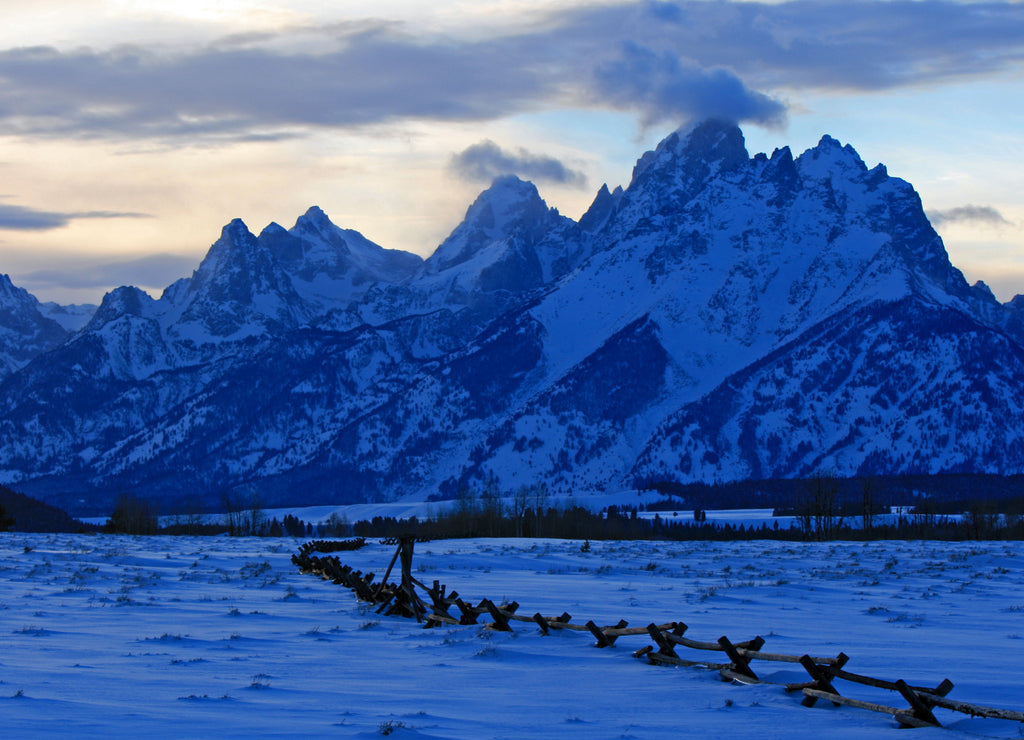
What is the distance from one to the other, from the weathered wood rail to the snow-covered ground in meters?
0.30

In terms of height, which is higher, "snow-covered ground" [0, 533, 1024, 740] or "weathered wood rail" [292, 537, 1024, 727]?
"weathered wood rail" [292, 537, 1024, 727]

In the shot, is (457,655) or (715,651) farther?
(457,655)

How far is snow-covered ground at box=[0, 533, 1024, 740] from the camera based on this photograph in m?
17.5

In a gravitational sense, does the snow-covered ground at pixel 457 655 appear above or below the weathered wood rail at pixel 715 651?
below

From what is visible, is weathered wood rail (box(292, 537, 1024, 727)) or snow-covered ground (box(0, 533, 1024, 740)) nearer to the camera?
weathered wood rail (box(292, 537, 1024, 727))

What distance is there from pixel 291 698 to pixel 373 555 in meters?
42.8

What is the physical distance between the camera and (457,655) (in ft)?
81.6

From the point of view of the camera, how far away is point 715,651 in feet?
74.5

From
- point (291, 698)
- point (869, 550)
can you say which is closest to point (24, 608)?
point (291, 698)

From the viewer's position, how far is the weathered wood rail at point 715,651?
56.7 ft

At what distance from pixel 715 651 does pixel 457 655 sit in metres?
5.36

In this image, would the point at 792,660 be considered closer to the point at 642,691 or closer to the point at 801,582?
the point at 642,691

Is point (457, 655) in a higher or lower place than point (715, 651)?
lower

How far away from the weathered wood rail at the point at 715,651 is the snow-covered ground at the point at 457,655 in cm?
30
